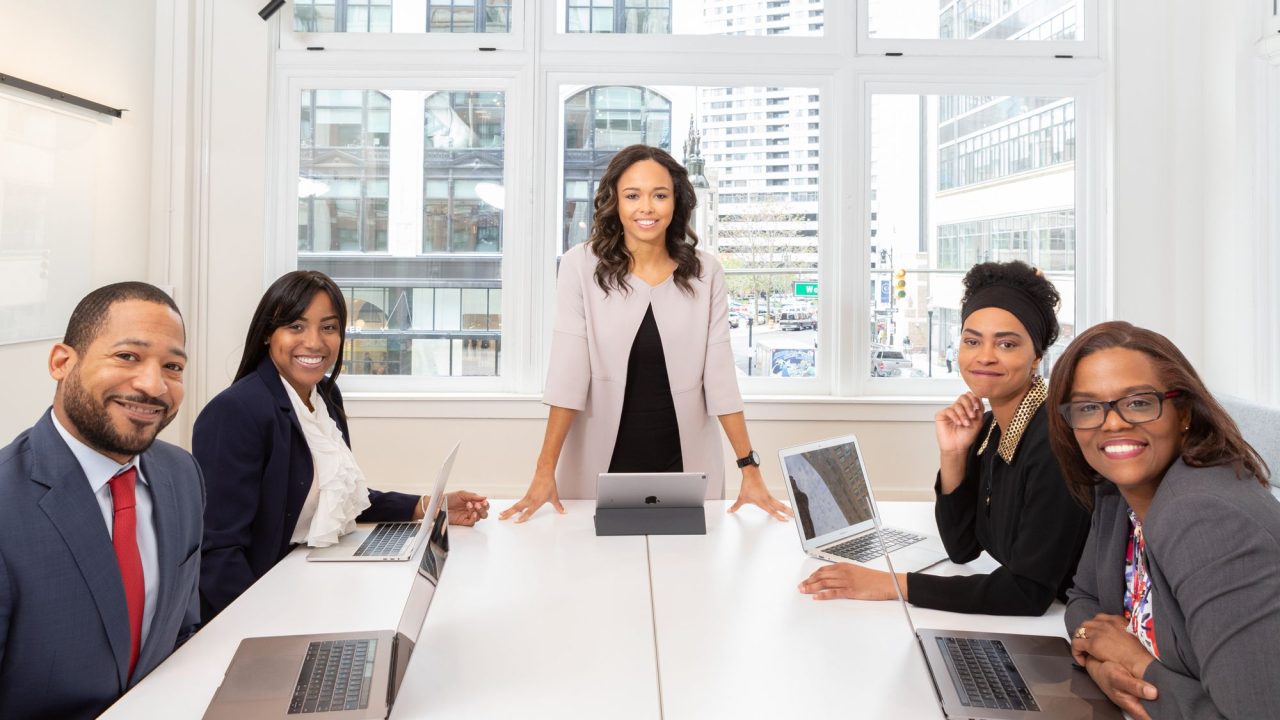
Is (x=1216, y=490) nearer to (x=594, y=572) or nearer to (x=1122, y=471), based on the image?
(x=1122, y=471)

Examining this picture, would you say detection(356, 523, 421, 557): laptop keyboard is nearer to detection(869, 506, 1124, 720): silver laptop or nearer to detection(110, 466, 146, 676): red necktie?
detection(110, 466, 146, 676): red necktie

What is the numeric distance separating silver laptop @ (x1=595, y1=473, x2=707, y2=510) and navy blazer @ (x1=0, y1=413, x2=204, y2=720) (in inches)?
41.3

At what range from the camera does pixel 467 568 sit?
1.81 metres

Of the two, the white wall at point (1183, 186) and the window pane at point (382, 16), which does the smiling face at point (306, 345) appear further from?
the white wall at point (1183, 186)

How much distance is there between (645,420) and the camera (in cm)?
245

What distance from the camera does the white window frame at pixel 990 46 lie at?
385 centimetres

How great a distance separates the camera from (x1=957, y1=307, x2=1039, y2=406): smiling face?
183cm

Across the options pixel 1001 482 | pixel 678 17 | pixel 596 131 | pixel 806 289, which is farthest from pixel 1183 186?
pixel 1001 482

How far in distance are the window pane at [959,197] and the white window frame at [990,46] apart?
0.62ft

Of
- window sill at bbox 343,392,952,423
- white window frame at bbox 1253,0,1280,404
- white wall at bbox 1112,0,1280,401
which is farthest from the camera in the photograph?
window sill at bbox 343,392,952,423

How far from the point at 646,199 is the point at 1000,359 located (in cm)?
100

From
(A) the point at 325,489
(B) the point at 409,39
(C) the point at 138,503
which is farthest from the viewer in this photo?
(B) the point at 409,39

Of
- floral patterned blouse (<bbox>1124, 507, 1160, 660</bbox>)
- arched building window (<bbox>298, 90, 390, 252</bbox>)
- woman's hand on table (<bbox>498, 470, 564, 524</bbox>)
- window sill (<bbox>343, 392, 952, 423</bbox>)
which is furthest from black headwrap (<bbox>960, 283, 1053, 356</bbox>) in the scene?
arched building window (<bbox>298, 90, 390, 252</bbox>)

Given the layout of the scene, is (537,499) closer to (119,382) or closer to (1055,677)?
(119,382)
